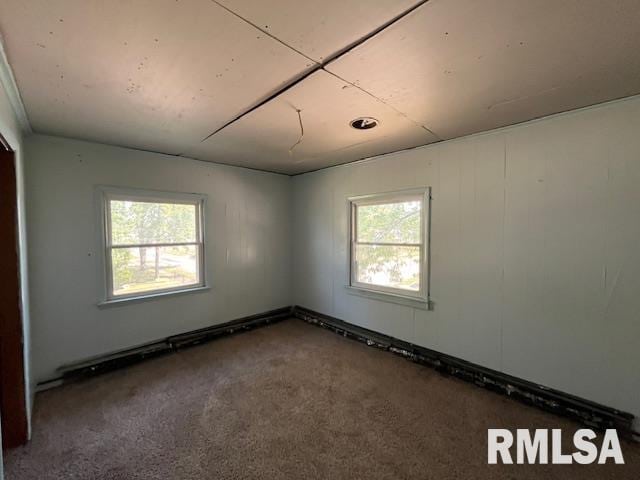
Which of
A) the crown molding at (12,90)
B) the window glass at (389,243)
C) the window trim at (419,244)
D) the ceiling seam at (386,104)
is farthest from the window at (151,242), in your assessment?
the ceiling seam at (386,104)

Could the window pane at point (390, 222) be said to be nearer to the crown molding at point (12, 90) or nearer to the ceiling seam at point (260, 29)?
the ceiling seam at point (260, 29)

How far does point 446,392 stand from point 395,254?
1.46m

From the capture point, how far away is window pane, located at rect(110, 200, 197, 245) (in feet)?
9.73

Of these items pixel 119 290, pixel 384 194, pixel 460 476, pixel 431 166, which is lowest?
pixel 460 476

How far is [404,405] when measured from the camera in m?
2.24

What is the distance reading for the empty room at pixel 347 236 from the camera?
1.30m

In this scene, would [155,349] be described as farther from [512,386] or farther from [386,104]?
[512,386]

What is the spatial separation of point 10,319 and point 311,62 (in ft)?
8.14

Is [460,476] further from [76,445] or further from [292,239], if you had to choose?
[292,239]

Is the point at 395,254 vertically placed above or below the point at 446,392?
above

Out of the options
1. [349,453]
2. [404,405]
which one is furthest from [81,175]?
[404,405]

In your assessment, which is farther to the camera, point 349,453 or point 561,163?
point 561,163

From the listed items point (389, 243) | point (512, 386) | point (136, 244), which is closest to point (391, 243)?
point (389, 243)

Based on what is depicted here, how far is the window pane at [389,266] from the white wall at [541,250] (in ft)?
0.86
